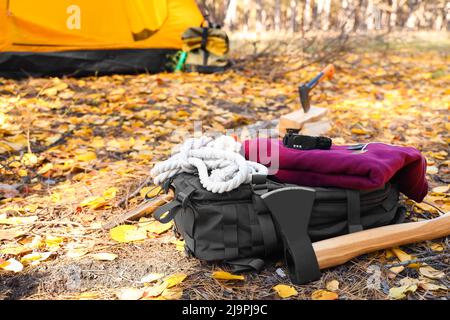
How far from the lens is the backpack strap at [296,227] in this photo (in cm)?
156

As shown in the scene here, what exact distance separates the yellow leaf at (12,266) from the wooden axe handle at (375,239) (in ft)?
3.65

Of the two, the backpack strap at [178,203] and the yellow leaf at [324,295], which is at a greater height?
the backpack strap at [178,203]

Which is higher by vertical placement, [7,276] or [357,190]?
[357,190]

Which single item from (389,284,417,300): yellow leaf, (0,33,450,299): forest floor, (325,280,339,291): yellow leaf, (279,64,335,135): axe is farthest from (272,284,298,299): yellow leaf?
(279,64,335,135): axe

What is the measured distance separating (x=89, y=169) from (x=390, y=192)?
1733 millimetres

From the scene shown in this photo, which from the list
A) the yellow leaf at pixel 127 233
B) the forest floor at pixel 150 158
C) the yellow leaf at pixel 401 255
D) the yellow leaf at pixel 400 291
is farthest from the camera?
the yellow leaf at pixel 127 233

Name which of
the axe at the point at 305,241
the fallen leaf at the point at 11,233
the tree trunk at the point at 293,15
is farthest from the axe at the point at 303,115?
the tree trunk at the point at 293,15

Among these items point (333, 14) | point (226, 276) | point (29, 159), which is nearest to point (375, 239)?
point (226, 276)

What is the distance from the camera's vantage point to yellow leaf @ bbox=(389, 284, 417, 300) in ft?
4.91

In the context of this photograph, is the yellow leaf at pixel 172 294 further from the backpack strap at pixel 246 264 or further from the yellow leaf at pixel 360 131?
the yellow leaf at pixel 360 131

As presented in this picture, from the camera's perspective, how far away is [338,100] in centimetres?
433

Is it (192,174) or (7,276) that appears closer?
(7,276)

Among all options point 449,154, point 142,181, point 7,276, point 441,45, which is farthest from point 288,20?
point 7,276
